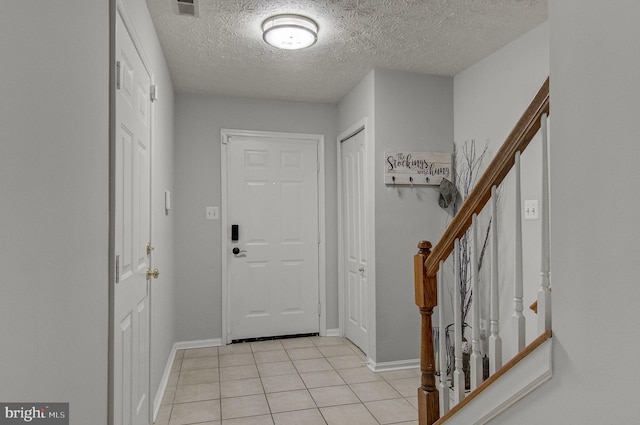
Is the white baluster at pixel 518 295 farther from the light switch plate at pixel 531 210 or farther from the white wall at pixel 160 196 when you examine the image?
the white wall at pixel 160 196

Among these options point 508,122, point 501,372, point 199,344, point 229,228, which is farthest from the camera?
point 229,228

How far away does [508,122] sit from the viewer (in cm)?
296

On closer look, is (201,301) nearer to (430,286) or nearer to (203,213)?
(203,213)

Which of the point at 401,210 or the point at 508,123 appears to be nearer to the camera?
the point at 508,123

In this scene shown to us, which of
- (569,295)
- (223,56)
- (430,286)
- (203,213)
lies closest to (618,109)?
(569,295)

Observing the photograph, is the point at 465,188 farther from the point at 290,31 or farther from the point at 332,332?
the point at 332,332

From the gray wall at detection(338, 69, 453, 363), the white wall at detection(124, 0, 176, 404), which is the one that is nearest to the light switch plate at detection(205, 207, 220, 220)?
the white wall at detection(124, 0, 176, 404)

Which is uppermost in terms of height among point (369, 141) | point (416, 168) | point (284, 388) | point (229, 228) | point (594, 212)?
point (369, 141)

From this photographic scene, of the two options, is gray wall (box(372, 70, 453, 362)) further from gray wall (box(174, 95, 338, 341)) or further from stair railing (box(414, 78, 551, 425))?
stair railing (box(414, 78, 551, 425))

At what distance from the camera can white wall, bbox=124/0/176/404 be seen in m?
2.38

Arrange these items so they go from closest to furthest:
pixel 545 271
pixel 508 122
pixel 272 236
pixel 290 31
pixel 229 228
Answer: pixel 545 271 < pixel 290 31 < pixel 508 122 < pixel 229 228 < pixel 272 236

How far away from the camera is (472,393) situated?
1.44 meters

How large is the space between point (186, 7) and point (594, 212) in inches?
91.2
